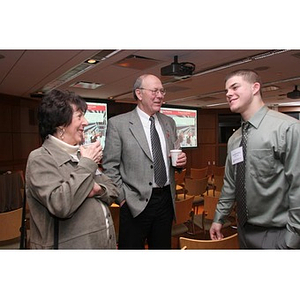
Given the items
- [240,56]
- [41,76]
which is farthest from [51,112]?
[41,76]

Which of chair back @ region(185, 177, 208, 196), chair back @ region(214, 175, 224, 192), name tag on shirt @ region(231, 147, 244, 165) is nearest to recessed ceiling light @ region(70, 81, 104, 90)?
chair back @ region(185, 177, 208, 196)

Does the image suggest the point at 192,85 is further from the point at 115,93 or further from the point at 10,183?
the point at 10,183

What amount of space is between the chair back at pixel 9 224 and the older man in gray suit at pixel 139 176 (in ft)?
3.41

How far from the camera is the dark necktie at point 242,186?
1.67m

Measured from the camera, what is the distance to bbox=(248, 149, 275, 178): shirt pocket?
1.54 m

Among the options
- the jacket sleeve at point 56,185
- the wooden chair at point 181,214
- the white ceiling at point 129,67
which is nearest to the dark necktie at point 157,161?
the jacket sleeve at point 56,185

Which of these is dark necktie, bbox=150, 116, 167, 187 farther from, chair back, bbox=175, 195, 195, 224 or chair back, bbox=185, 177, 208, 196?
chair back, bbox=185, 177, 208, 196

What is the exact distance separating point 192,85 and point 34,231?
5605mm

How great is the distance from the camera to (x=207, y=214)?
354 centimetres

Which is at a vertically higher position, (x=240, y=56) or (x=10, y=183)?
(x=240, y=56)

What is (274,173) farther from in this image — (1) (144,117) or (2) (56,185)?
(2) (56,185)

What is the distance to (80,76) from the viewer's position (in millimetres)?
5109

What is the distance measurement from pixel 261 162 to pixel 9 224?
2.05 meters

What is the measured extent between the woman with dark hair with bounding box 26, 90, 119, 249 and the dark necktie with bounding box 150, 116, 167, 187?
1.92ft
